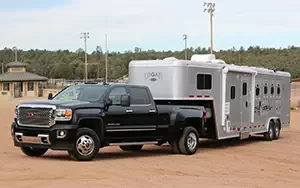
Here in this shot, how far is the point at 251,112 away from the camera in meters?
19.5

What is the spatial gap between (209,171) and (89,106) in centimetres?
304

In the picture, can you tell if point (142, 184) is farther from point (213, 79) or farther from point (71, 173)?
point (213, 79)

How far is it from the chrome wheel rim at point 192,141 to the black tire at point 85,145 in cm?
335

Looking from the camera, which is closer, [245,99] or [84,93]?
[84,93]

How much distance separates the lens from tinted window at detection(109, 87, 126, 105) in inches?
540

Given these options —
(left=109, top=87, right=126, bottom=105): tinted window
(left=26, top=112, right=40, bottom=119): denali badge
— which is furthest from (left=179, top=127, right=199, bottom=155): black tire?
(left=26, top=112, right=40, bottom=119): denali badge

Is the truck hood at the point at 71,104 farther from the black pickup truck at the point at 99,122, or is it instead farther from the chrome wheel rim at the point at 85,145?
the chrome wheel rim at the point at 85,145

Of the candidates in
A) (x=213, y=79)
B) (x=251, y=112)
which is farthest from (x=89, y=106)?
(x=251, y=112)

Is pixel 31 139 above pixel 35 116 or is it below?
below

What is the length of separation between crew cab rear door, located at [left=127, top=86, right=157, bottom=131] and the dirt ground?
2.65 ft

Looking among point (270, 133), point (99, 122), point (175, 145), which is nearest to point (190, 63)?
point (175, 145)

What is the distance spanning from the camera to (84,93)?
13820 millimetres

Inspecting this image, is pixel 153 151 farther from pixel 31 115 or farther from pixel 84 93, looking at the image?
pixel 31 115

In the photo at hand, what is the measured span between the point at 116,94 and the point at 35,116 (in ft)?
7.01
